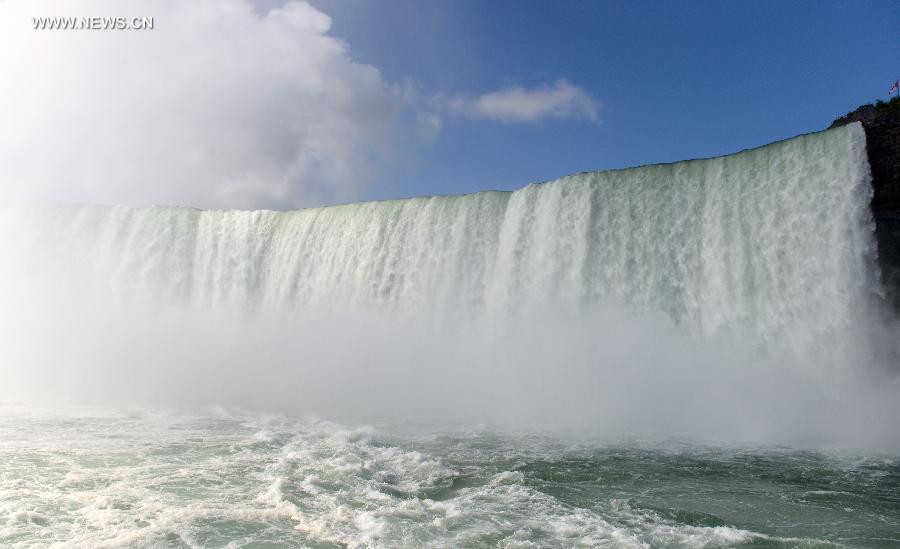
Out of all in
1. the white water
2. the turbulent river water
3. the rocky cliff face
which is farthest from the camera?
the rocky cliff face

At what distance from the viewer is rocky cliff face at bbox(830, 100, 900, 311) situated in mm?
13305

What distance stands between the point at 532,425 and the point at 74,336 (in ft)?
57.5

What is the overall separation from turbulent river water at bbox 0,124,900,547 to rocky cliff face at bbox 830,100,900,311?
0.81 meters

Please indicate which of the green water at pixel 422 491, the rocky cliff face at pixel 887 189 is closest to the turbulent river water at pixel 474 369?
the green water at pixel 422 491

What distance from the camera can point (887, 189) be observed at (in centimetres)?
1357

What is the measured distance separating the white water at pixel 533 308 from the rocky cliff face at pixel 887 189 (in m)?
0.81

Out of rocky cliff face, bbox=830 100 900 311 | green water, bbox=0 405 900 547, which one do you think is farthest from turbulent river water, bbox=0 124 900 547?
rocky cliff face, bbox=830 100 900 311

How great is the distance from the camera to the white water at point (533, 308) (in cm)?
1290

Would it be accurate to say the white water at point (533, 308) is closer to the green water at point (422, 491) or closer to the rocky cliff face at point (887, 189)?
the rocky cliff face at point (887, 189)

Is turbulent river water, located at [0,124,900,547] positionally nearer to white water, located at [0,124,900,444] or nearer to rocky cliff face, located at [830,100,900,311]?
white water, located at [0,124,900,444]

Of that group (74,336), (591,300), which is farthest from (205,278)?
(591,300)

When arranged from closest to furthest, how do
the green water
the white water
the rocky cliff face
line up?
the green water < the white water < the rocky cliff face

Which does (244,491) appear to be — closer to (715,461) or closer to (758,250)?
(715,461)

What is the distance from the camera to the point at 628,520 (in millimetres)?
6629
